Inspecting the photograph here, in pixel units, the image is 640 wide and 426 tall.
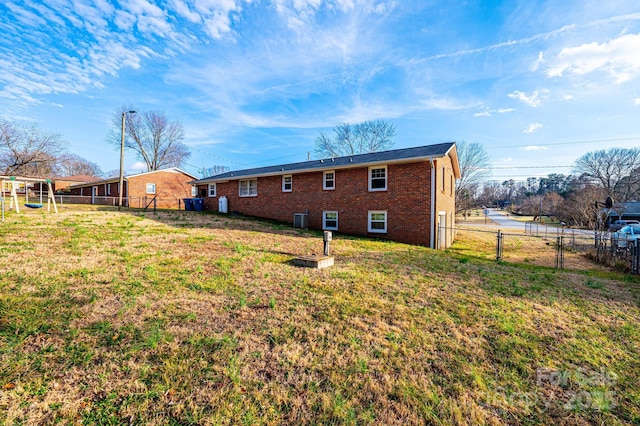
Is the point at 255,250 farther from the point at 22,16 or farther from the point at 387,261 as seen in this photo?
the point at 22,16

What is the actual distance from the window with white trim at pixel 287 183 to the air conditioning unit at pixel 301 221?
7.66 feet

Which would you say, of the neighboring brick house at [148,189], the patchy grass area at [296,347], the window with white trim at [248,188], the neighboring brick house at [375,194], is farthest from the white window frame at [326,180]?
the neighboring brick house at [148,189]

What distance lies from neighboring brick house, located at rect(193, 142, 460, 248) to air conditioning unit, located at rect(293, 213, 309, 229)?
0.50 m

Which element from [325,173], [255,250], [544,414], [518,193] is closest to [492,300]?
[544,414]

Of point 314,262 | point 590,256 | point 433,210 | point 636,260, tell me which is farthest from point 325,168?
point 590,256

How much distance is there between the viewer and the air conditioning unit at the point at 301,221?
50.0 ft

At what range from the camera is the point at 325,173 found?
50.1 feet

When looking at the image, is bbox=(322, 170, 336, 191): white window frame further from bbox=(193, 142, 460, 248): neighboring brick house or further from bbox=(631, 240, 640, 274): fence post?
bbox=(631, 240, 640, 274): fence post

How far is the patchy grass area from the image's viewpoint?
7.90 ft

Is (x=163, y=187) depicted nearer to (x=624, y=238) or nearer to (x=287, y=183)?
(x=287, y=183)

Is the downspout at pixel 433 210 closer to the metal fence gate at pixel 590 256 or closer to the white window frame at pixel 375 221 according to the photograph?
the white window frame at pixel 375 221

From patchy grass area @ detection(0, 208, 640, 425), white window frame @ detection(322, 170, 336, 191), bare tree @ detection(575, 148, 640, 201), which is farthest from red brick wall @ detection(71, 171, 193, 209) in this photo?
bare tree @ detection(575, 148, 640, 201)

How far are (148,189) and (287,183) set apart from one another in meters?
16.7

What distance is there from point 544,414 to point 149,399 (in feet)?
11.9
